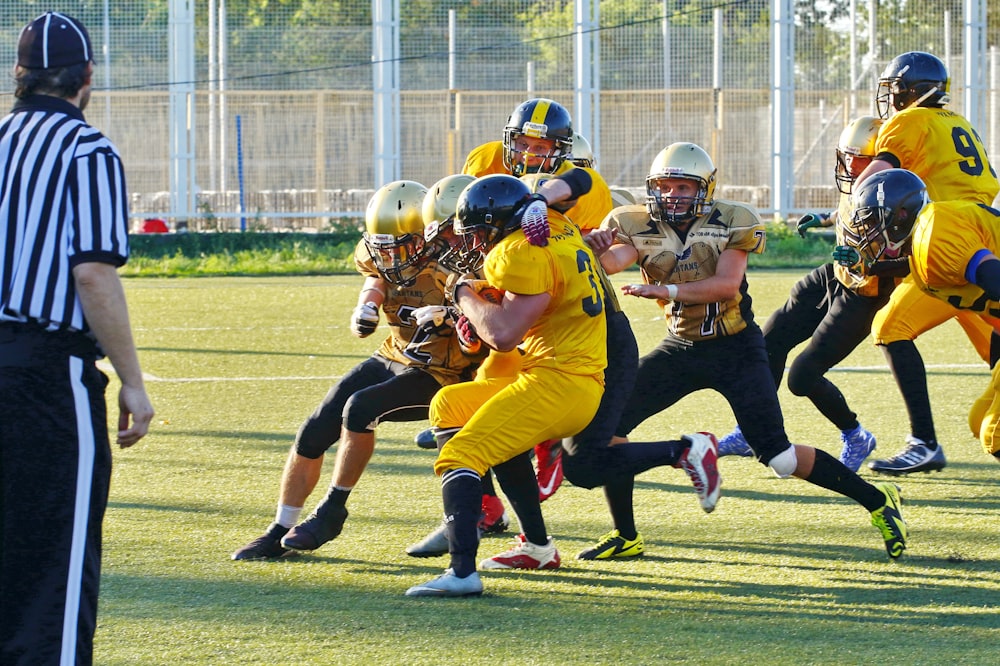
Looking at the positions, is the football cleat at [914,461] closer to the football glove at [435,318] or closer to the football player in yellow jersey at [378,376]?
the football player in yellow jersey at [378,376]

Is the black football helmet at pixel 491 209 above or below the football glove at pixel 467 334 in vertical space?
above

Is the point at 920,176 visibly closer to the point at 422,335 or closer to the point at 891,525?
the point at 891,525

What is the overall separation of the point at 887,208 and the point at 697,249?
2.52 feet

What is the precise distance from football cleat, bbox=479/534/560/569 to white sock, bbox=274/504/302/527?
2.55 feet

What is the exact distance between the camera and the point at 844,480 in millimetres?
5199

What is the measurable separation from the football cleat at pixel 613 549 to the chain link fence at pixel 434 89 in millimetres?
16404

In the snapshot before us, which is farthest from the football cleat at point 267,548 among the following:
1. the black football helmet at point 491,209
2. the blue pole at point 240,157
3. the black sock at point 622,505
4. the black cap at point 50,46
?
the blue pole at point 240,157

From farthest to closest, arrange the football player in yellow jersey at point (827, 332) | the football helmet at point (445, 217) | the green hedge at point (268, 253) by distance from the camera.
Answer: the green hedge at point (268, 253) < the football player in yellow jersey at point (827, 332) < the football helmet at point (445, 217)

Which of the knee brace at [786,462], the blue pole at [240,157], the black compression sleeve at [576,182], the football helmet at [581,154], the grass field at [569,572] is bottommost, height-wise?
the grass field at [569,572]

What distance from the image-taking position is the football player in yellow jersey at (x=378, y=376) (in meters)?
5.21

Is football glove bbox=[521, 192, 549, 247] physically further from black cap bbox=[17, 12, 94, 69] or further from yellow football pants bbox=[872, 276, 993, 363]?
yellow football pants bbox=[872, 276, 993, 363]

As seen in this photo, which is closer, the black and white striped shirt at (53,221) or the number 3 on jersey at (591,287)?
the black and white striped shirt at (53,221)

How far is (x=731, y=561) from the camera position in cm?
514

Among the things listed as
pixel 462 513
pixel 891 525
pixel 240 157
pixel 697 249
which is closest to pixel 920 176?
pixel 697 249
